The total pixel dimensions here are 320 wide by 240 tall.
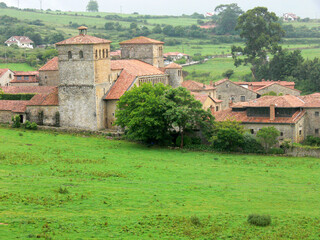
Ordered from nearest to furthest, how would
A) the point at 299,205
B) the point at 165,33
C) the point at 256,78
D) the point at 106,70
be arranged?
the point at 299,205, the point at 106,70, the point at 256,78, the point at 165,33

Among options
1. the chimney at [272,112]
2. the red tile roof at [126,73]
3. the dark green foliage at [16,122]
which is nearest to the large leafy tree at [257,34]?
the red tile roof at [126,73]

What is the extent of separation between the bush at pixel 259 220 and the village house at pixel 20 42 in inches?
4846

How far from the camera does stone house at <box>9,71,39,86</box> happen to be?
289ft

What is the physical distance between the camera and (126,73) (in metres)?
72.5

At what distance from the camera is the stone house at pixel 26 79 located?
87.9m

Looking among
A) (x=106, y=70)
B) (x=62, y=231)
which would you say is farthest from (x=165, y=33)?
(x=62, y=231)

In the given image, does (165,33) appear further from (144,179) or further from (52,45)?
(144,179)

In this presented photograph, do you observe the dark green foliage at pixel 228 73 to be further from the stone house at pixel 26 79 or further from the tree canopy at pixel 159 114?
the tree canopy at pixel 159 114

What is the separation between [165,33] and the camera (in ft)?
575

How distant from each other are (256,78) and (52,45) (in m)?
59.5

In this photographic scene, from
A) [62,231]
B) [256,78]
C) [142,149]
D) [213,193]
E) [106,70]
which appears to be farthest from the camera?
[256,78]

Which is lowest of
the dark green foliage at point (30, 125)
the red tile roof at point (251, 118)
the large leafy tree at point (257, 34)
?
the dark green foliage at point (30, 125)

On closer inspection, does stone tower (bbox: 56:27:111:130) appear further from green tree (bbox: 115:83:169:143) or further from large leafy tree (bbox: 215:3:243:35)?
large leafy tree (bbox: 215:3:243:35)

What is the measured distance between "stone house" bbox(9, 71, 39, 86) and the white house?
57145 mm
